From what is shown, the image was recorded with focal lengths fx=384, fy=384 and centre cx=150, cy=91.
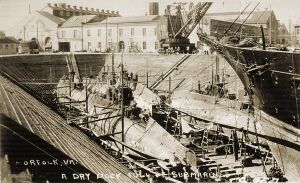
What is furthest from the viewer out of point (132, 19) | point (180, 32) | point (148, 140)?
point (132, 19)

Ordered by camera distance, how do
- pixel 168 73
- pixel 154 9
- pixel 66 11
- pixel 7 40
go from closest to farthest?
1. pixel 168 73
2. pixel 7 40
3. pixel 154 9
4. pixel 66 11

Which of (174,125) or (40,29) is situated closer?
(174,125)

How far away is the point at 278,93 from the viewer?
34.0 ft

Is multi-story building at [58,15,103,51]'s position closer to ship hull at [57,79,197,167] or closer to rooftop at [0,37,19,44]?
rooftop at [0,37,19,44]

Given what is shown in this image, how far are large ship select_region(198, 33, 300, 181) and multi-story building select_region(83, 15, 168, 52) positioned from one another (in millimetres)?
23208

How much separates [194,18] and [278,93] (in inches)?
782

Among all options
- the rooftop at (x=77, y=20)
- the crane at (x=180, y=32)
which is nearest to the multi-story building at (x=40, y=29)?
the rooftop at (x=77, y=20)

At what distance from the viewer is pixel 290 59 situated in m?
9.73

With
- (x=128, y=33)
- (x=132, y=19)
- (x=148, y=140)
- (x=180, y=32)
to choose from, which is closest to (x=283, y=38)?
(x=180, y=32)

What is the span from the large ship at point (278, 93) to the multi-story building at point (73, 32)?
29.7 m

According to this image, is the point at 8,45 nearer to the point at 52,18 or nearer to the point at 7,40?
the point at 7,40

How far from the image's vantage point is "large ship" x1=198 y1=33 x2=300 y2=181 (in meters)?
9.87

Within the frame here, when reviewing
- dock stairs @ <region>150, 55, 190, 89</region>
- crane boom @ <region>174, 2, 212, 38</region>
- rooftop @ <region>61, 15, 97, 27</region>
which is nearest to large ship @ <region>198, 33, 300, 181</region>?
dock stairs @ <region>150, 55, 190, 89</region>

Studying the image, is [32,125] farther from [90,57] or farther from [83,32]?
[83,32]
